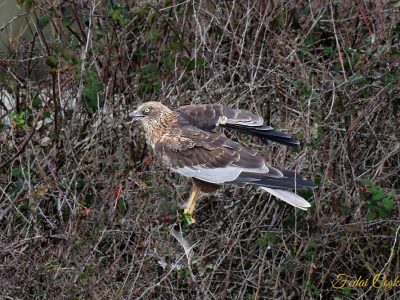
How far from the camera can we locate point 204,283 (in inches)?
235

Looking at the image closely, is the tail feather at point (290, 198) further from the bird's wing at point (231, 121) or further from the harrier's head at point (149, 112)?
the harrier's head at point (149, 112)

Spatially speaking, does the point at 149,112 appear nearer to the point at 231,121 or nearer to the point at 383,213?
the point at 231,121

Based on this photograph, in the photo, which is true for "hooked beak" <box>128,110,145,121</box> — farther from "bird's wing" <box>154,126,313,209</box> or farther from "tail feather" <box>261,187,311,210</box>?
"tail feather" <box>261,187,311,210</box>

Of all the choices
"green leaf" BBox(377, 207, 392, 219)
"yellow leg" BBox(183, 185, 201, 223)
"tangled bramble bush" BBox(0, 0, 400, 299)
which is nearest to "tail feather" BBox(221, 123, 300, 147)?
"tangled bramble bush" BBox(0, 0, 400, 299)

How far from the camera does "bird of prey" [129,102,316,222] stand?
618 centimetres

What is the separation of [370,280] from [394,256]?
0.71ft

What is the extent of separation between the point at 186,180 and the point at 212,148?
541 millimetres

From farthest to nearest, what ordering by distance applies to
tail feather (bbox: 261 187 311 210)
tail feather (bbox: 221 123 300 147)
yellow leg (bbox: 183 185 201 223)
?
yellow leg (bbox: 183 185 201 223)
tail feather (bbox: 221 123 300 147)
tail feather (bbox: 261 187 311 210)

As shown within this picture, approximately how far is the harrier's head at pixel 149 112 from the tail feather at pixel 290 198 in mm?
1126

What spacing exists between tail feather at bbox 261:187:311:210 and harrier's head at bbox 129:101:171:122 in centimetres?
113

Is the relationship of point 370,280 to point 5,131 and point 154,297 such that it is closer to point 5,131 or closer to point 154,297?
point 154,297

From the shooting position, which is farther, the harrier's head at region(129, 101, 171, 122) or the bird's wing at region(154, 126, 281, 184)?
the harrier's head at region(129, 101, 171, 122)

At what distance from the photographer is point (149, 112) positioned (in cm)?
693

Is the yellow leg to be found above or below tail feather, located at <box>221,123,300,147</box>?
below
